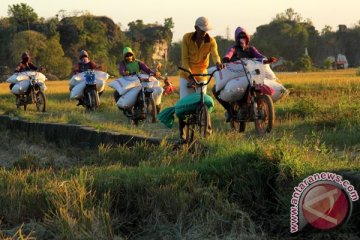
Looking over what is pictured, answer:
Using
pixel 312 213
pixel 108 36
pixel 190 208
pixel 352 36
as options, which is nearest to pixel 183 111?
pixel 190 208

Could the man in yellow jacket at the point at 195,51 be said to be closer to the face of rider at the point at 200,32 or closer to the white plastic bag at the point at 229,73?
the face of rider at the point at 200,32

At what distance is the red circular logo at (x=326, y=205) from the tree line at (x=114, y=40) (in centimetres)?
6116

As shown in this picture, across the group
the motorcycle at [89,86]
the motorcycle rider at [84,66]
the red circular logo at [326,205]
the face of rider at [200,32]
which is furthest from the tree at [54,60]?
the red circular logo at [326,205]

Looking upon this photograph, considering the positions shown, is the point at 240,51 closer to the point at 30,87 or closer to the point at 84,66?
the point at 84,66

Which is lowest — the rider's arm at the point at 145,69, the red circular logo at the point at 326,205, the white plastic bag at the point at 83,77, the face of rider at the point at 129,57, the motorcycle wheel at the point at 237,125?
the motorcycle wheel at the point at 237,125

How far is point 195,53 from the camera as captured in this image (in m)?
8.02

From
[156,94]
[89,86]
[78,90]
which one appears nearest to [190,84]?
[156,94]

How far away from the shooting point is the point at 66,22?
74375mm

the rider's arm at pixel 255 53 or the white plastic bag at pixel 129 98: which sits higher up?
the rider's arm at pixel 255 53

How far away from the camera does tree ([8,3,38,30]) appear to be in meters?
71.6

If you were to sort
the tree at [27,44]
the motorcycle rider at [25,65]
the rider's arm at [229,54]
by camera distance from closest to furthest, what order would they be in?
the rider's arm at [229,54] → the motorcycle rider at [25,65] → the tree at [27,44]

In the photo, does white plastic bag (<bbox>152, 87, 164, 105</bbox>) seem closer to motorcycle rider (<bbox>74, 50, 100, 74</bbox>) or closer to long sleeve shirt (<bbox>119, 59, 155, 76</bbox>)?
long sleeve shirt (<bbox>119, 59, 155, 76</bbox>)

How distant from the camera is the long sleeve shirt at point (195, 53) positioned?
26.0 ft

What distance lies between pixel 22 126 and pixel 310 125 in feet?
19.3
